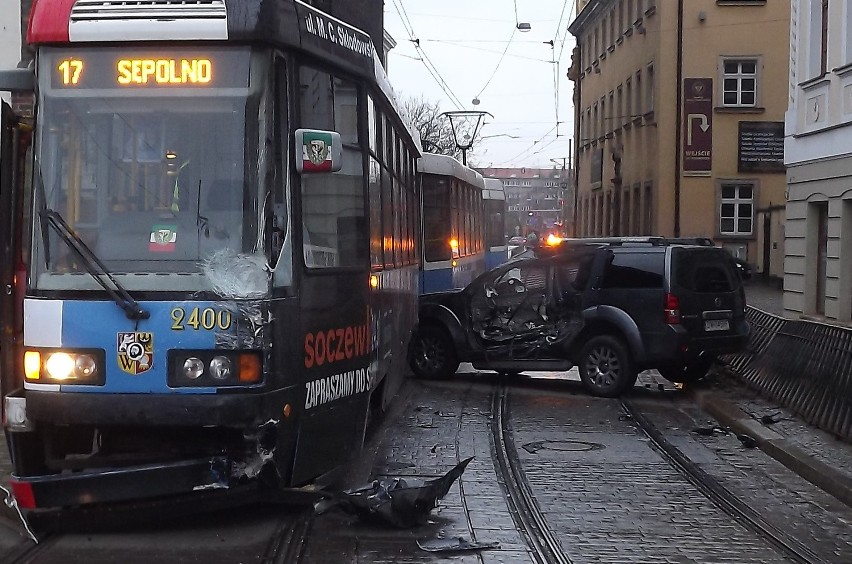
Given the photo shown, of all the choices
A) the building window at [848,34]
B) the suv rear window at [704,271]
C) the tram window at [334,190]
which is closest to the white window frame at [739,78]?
the building window at [848,34]

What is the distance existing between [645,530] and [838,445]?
376cm

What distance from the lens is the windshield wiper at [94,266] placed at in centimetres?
684

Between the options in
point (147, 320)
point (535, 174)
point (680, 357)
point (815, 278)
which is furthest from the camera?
point (535, 174)

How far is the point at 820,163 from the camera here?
22141 millimetres

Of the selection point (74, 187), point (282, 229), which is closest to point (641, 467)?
point (282, 229)

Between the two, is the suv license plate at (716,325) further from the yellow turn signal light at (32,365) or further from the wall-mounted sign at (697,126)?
the wall-mounted sign at (697,126)

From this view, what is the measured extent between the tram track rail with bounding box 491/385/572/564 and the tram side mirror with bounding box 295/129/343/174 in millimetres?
2606

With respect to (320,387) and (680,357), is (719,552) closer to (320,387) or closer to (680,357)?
(320,387)

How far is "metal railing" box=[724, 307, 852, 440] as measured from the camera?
11.4 metres

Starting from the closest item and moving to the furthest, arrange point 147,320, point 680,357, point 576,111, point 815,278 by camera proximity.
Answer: point 147,320 → point 680,357 → point 815,278 → point 576,111

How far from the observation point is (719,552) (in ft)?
23.9

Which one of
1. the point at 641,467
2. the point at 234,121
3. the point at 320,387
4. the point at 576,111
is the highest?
the point at 576,111

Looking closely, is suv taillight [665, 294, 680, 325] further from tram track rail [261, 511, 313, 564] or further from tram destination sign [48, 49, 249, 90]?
tram destination sign [48, 49, 249, 90]

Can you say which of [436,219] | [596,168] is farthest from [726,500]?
[596,168]
